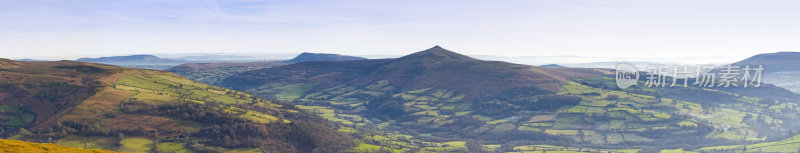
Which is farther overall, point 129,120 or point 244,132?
point 244,132

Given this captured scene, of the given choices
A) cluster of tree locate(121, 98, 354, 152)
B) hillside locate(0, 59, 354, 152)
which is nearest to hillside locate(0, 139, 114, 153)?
hillside locate(0, 59, 354, 152)

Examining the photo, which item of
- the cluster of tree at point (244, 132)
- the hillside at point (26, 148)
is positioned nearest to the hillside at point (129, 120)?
the cluster of tree at point (244, 132)

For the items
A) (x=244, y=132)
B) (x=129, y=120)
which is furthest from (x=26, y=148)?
(x=129, y=120)

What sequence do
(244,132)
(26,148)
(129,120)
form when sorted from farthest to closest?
(244,132), (129,120), (26,148)

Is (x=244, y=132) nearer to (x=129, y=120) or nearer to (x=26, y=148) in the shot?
(x=129, y=120)

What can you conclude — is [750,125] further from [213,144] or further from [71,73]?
[71,73]

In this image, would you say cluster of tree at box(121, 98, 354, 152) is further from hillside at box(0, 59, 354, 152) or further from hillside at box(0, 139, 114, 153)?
hillside at box(0, 139, 114, 153)

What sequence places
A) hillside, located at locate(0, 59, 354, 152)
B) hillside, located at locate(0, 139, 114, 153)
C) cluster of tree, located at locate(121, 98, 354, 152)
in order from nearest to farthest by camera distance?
hillside, located at locate(0, 139, 114, 153) < hillside, located at locate(0, 59, 354, 152) < cluster of tree, located at locate(121, 98, 354, 152)

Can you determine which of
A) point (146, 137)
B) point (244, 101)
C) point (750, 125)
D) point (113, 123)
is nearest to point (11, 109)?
point (113, 123)
